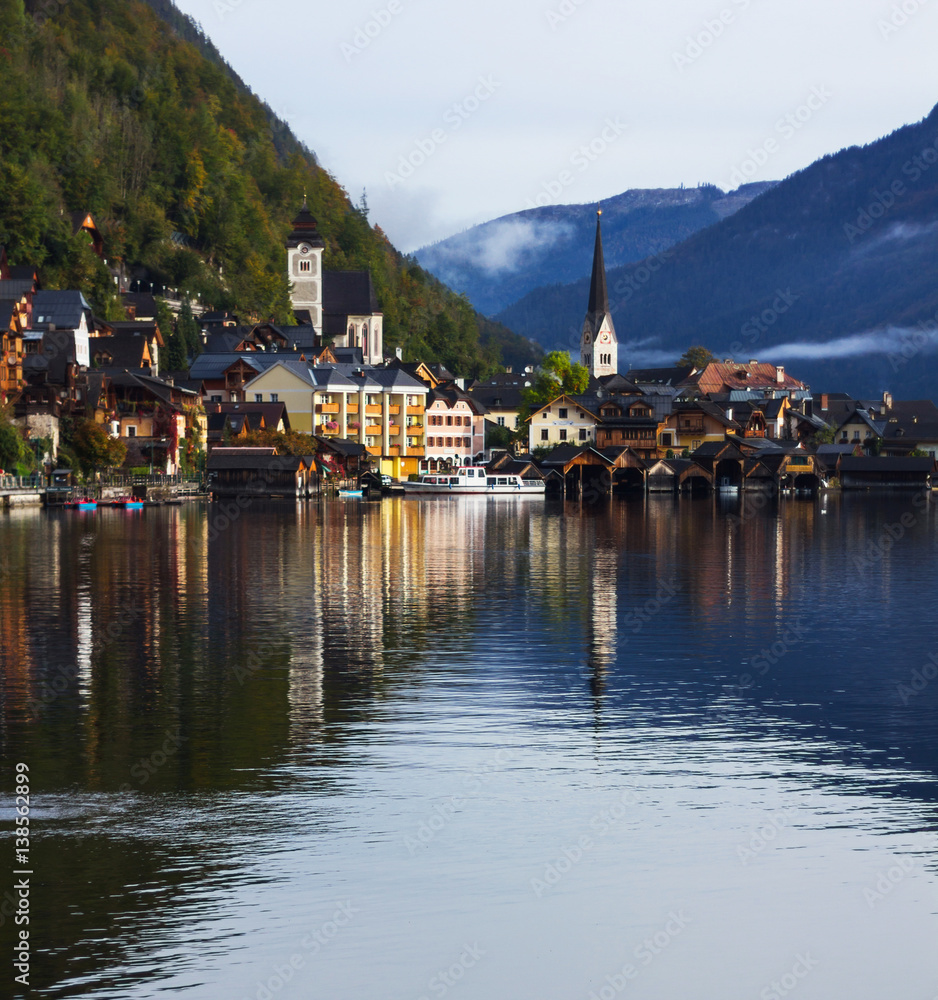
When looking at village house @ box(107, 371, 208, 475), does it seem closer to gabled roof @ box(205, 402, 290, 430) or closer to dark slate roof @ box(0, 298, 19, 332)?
dark slate roof @ box(0, 298, 19, 332)

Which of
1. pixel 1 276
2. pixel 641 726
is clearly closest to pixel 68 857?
pixel 641 726

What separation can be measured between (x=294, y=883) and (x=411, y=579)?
27751mm

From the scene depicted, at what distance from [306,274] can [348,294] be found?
5.81 m

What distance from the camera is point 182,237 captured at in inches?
5837

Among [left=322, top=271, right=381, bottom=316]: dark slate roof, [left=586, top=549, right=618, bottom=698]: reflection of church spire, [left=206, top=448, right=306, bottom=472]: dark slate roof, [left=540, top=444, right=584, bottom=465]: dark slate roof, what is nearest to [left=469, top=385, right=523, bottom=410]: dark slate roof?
[left=322, top=271, right=381, bottom=316]: dark slate roof

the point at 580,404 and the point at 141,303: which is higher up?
the point at 141,303

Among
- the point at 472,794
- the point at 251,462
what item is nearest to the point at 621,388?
the point at 251,462

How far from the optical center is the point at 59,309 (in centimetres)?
9762

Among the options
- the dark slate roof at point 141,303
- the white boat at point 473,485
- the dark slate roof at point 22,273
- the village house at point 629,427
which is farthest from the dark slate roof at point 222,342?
the village house at point 629,427

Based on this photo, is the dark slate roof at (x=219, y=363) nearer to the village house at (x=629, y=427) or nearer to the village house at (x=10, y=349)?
the village house at (x=10, y=349)

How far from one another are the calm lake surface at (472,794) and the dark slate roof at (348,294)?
5151 inches

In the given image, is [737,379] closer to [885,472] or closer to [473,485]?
[885,472]

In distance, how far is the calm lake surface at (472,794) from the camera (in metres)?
12.2

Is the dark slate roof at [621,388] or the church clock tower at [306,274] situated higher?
the church clock tower at [306,274]
